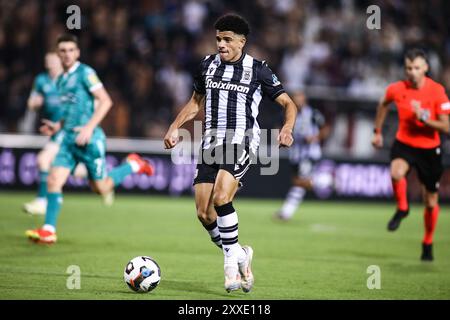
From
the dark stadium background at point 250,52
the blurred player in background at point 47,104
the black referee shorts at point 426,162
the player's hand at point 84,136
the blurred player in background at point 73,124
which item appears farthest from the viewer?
the dark stadium background at point 250,52

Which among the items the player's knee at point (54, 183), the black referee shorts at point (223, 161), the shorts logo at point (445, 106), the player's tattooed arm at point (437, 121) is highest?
the shorts logo at point (445, 106)

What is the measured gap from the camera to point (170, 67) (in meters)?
19.8

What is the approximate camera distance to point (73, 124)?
10.7 m

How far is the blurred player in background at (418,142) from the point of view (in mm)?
10727

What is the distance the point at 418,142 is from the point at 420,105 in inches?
19.2

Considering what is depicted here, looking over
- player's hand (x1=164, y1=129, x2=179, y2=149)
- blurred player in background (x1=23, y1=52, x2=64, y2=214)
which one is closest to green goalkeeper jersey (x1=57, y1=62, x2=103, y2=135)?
blurred player in background (x1=23, y1=52, x2=64, y2=214)

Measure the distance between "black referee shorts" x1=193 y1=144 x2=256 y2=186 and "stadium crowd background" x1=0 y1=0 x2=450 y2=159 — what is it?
10.8m

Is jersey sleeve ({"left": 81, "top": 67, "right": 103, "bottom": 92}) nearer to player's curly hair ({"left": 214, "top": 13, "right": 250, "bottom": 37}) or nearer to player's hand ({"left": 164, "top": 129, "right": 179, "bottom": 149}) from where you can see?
player's hand ({"left": 164, "top": 129, "right": 179, "bottom": 149})

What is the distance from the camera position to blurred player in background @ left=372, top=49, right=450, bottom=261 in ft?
35.2

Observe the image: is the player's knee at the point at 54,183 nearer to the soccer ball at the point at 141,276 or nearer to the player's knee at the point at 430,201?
the soccer ball at the point at 141,276

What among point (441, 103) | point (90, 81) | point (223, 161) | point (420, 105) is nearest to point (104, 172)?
point (90, 81)

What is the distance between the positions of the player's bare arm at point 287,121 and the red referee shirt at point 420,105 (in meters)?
3.34

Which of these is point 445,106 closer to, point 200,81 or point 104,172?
point 200,81

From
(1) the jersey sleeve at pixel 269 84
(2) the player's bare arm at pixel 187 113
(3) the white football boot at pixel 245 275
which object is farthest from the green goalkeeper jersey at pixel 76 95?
(3) the white football boot at pixel 245 275
